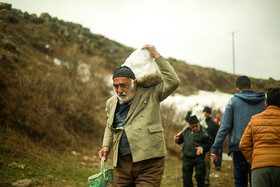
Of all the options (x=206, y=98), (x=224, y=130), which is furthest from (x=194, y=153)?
(x=206, y=98)

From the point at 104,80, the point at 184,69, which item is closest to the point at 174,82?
the point at 104,80

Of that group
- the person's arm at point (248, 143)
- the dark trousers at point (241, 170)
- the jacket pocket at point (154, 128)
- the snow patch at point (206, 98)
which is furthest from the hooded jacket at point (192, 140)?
the snow patch at point (206, 98)

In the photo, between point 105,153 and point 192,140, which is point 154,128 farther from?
point 192,140

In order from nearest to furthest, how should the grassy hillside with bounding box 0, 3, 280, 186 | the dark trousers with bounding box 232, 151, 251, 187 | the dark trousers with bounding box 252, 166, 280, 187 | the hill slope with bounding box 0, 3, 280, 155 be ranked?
the dark trousers with bounding box 252, 166, 280, 187 < the dark trousers with bounding box 232, 151, 251, 187 < the grassy hillside with bounding box 0, 3, 280, 186 < the hill slope with bounding box 0, 3, 280, 155

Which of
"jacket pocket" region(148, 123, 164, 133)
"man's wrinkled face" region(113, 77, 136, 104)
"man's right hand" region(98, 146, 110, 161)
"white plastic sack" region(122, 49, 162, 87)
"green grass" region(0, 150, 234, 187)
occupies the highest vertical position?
"white plastic sack" region(122, 49, 162, 87)

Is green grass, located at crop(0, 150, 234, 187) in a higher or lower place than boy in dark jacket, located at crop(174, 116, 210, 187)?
lower

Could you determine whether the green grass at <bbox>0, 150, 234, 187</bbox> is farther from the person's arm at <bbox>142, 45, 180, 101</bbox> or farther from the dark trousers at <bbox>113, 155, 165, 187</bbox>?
the person's arm at <bbox>142, 45, 180, 101</bbox>

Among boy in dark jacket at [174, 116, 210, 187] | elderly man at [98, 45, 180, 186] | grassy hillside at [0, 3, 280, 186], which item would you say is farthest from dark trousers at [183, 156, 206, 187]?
grassy hillside at [0, 3, 280, 186]

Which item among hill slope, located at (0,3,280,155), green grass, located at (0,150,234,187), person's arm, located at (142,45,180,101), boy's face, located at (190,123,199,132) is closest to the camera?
person's arm, located at (142,45,180,101)

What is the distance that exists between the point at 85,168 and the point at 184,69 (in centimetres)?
2917

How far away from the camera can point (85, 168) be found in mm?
7676

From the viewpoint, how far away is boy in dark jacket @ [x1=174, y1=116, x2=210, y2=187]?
181 inches

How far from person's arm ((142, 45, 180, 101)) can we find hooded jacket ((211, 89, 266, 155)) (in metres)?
1.44

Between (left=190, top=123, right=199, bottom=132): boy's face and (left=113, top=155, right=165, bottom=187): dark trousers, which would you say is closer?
(left=113, top=155, right=165, bottom=187): dark trousers
